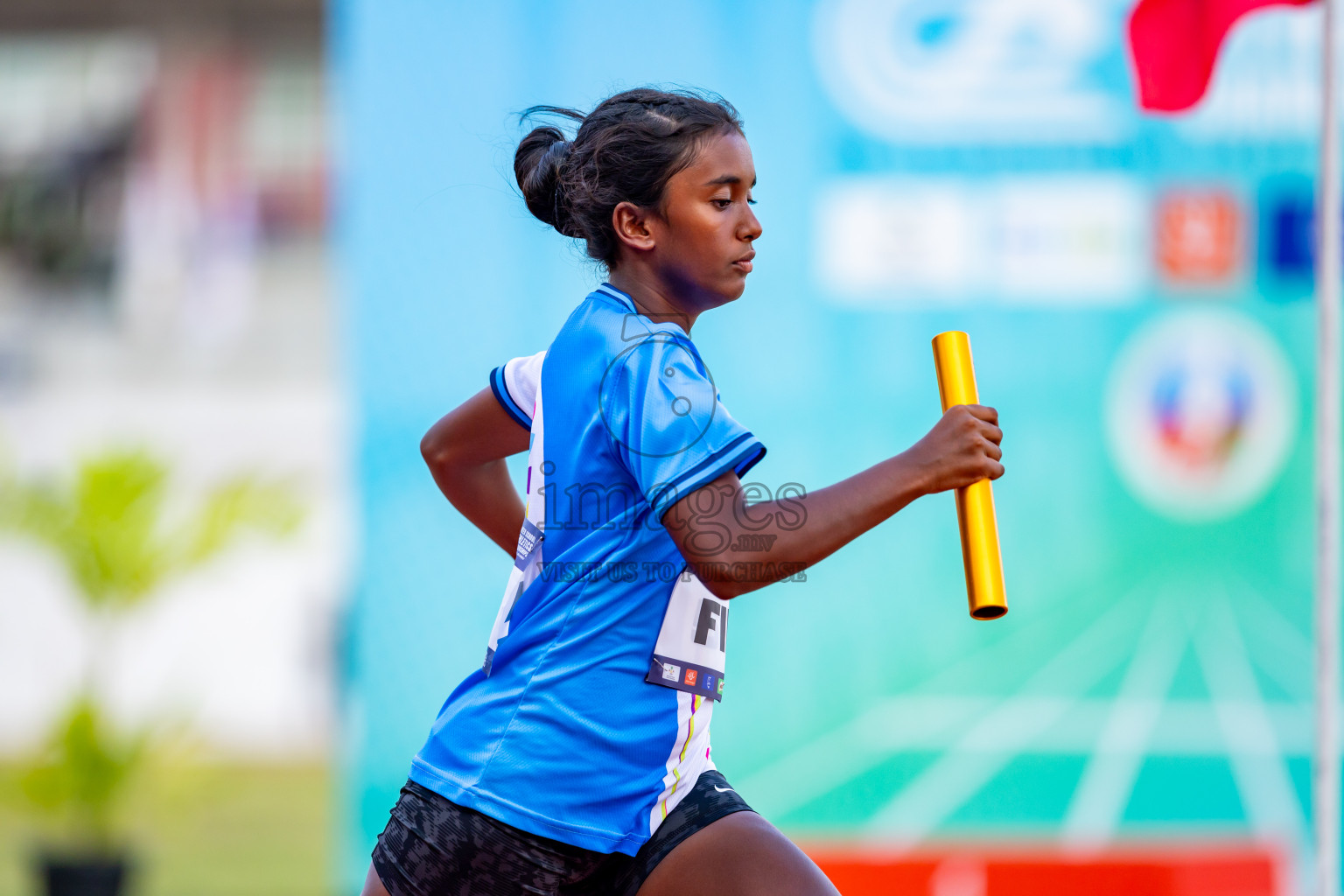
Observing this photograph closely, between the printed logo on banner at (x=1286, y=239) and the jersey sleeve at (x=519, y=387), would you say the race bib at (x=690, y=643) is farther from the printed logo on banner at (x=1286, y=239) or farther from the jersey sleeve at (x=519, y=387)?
the printed logo on banner at (x=1286, y=239)

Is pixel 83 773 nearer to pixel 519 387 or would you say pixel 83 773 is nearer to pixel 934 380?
pixel 934 380

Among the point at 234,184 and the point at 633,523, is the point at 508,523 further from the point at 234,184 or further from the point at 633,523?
the point at 234,184

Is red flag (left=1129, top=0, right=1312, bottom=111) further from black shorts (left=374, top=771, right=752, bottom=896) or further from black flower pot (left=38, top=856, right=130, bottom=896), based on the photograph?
black flower pot (left=38, top=856, right=130, bottom=896)

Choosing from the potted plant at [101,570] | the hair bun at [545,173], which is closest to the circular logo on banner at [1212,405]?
the hair bun at [545,173]

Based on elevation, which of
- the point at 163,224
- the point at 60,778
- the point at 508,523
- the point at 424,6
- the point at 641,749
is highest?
the point at 163,224

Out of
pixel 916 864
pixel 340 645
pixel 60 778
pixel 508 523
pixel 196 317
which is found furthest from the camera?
pixel 196 317

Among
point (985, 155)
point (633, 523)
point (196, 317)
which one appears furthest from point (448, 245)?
point (196, 317)

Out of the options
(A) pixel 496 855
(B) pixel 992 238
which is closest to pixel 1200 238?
(B) pixel 992 238

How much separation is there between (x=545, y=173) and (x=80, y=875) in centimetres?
361

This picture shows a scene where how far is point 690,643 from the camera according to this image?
1.53 m

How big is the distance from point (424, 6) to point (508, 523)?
7.91 feet

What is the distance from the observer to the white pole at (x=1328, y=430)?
2346 millimetres

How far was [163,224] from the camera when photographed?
41.3 feet

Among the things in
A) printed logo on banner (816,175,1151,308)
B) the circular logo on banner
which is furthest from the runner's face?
the circular logo on banner
